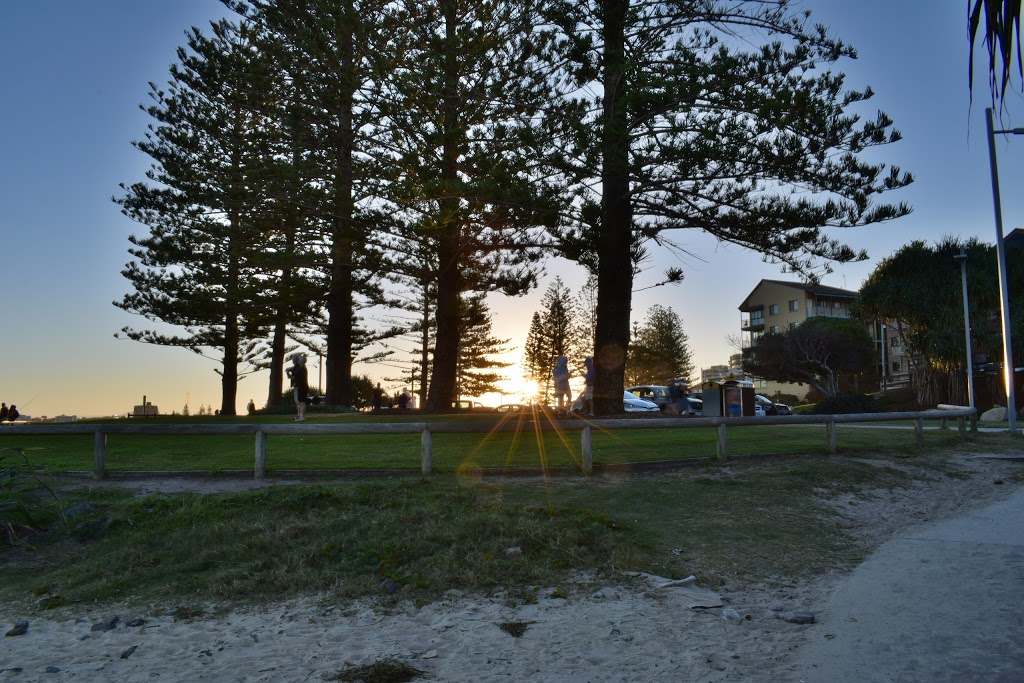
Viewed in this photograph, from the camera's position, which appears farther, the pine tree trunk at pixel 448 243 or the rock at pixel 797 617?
the pine tree trunk at pixel 448 243

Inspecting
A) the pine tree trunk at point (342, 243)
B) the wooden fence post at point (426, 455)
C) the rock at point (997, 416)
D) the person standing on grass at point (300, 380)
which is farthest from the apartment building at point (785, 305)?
the wooden fence post at point (426, 455)

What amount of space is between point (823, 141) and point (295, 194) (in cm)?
1315

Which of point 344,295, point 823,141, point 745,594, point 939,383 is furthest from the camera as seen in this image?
point 939,383

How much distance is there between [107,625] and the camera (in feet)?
19.4

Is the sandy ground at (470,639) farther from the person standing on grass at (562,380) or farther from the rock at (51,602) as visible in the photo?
the person standing on grass at (562,380)

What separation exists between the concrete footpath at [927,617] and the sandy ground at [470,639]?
0.18 meters

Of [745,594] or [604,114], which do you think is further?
[604,114]

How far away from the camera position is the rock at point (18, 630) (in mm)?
5829

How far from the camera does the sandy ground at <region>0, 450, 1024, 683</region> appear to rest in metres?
4.96

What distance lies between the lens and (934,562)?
6.95 m

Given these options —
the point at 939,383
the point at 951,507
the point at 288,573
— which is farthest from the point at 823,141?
the point at 939,383

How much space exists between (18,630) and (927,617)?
667 centimetres

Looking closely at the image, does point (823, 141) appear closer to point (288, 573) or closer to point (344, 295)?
point (288, 573)

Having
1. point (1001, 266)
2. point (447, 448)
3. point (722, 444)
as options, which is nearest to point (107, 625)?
point (447, 448)
